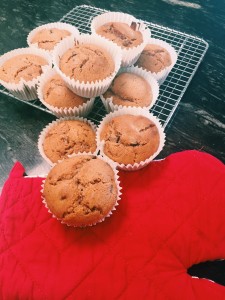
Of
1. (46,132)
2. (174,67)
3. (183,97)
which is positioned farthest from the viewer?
(174,67)

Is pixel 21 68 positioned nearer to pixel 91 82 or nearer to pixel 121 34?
pixel 91 82

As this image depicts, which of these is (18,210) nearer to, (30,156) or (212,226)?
(30,156)

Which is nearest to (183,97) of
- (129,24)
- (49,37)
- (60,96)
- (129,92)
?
(129,92)

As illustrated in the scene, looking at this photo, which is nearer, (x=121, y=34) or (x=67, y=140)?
(x=67, y=140)

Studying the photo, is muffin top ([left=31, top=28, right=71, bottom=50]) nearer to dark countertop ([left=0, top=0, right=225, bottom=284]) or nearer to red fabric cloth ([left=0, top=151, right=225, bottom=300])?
dark countertop ([left=0, top=0, right=225, bottom=284])

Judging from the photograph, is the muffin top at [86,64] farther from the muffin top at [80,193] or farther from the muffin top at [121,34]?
the muffin top at [80,193]

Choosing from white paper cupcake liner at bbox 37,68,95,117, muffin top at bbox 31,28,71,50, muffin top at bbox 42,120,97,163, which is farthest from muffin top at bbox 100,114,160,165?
muffin top at bbox 31,28,71,50

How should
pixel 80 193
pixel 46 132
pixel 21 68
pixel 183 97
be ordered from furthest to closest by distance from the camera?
pixel 183 97 < pixel 21 68 < pixel 46 132 < pixel 80 193
